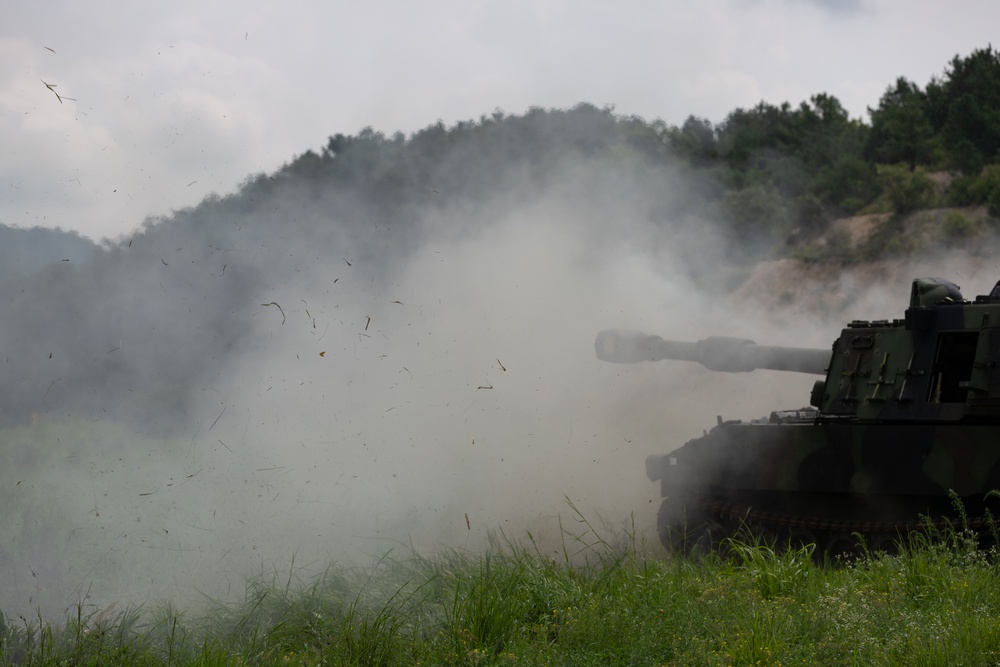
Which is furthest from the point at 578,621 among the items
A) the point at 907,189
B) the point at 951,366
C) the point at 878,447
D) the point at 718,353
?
the point at 907,189

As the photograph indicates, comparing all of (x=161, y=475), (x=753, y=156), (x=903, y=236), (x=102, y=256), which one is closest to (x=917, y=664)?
(x=161, y=475)

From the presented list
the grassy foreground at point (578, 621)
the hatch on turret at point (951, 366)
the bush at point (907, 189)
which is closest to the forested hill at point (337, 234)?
the bush at point (907, 189)

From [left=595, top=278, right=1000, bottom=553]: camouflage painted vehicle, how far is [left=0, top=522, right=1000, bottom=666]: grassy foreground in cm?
137

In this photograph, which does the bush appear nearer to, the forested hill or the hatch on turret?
the forested hill

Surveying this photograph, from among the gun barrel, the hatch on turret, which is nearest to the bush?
the gun barrel

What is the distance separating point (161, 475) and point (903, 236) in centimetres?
2512

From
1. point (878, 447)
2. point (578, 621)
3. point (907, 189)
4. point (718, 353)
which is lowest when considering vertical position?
point (578, 621)

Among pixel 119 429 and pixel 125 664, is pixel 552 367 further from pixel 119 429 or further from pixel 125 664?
pixel 125 664

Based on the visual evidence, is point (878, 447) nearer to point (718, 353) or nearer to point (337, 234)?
point (718, 353)

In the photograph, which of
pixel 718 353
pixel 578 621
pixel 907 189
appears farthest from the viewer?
pixel 907 189

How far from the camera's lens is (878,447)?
351 inches

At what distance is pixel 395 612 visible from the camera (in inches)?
260

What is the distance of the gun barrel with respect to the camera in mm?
10883

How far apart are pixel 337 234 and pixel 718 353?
13.8 feet
